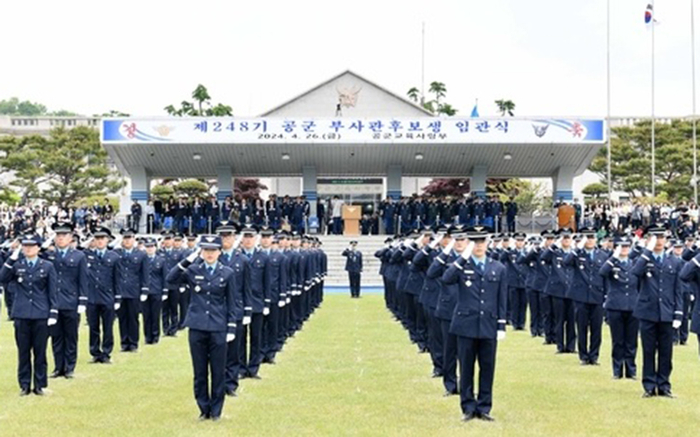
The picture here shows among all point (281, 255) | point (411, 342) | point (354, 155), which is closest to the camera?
point (281, 255)

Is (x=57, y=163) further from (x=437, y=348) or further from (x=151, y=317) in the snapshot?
(x=437, y=348)

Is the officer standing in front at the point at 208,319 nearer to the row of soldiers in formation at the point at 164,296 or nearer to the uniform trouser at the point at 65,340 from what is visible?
the row of soldiers in formation at the point at 164,296

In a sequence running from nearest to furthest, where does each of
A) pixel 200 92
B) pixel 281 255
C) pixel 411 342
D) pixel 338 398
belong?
pixel 338 398 < pixel 281 255 < pixel 411 342 < pixel 200 92

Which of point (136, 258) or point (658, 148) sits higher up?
point (658, 148)

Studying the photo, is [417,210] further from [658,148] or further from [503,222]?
[658,148]

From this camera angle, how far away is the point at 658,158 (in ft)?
211

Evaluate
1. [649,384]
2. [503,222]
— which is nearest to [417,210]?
[503,222]

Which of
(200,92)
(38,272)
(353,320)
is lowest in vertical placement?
(353,320)

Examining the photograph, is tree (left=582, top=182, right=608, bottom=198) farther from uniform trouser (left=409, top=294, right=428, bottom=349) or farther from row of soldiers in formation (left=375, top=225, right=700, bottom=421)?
uniform trouser (left=409, top=294, right=428, bottom=349)

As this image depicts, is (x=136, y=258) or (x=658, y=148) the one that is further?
(x=658, y=148)

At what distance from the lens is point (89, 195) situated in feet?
224

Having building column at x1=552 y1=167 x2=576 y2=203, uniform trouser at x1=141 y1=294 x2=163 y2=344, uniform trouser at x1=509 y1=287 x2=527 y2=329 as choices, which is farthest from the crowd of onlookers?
uniform trouser at x1=141 y1=294 x2=163 y2=344

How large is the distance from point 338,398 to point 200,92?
58.8 m

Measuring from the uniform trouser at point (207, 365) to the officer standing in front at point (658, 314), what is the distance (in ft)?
17.3
